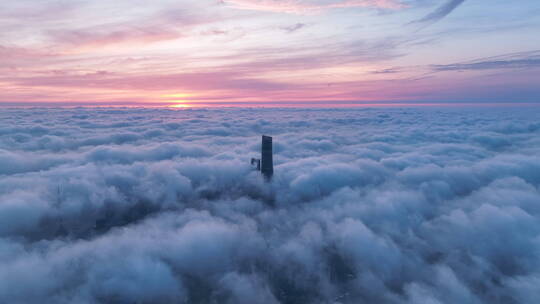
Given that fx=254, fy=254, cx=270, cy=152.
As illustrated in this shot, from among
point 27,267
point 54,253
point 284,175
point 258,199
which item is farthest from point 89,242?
point 284,175

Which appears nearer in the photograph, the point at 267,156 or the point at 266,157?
the point at 267,156

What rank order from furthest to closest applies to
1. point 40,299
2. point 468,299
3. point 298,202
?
point 298,202 < point 468,299 < point 40,299

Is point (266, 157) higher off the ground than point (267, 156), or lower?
lower

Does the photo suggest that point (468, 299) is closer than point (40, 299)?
No

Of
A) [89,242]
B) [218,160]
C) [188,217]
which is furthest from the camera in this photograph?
[218,160]

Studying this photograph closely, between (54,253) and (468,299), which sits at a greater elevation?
(54,253)

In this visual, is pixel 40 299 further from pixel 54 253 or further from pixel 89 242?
pixel 89 242

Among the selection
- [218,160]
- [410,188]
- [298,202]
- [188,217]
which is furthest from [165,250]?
[410,188]
